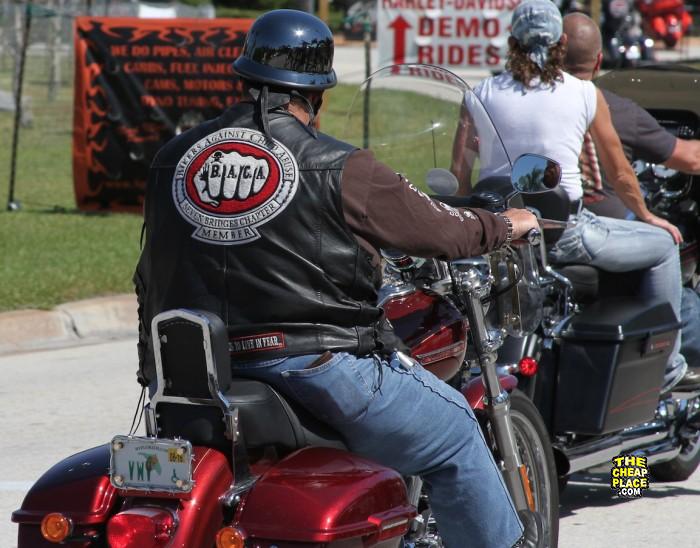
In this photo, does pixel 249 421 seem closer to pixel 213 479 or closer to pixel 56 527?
pixel 213 479

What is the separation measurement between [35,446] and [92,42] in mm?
7788

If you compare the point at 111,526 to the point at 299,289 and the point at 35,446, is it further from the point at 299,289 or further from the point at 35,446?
the point at 35,446

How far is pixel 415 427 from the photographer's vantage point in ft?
11.0

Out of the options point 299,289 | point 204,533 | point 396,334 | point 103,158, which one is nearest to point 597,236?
point 396,334

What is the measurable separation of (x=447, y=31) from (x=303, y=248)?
11872 millimetres

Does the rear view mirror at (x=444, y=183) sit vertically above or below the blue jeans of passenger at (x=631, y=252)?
above

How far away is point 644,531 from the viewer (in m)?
5.30

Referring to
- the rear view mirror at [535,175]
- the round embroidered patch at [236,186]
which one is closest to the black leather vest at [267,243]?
the round embroidered patch at [236,186]

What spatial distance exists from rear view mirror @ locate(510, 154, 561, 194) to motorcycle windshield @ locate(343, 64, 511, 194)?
0.22 m

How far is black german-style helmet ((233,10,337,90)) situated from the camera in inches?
131

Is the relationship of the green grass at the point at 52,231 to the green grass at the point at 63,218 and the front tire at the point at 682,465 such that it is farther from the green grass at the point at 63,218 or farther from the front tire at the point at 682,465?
the front tire at the point at 682,465

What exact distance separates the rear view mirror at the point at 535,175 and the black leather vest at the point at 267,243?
2.67 ft

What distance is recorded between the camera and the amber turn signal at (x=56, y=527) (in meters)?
3.07

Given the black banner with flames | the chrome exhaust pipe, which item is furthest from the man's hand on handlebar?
the black banner with flames
